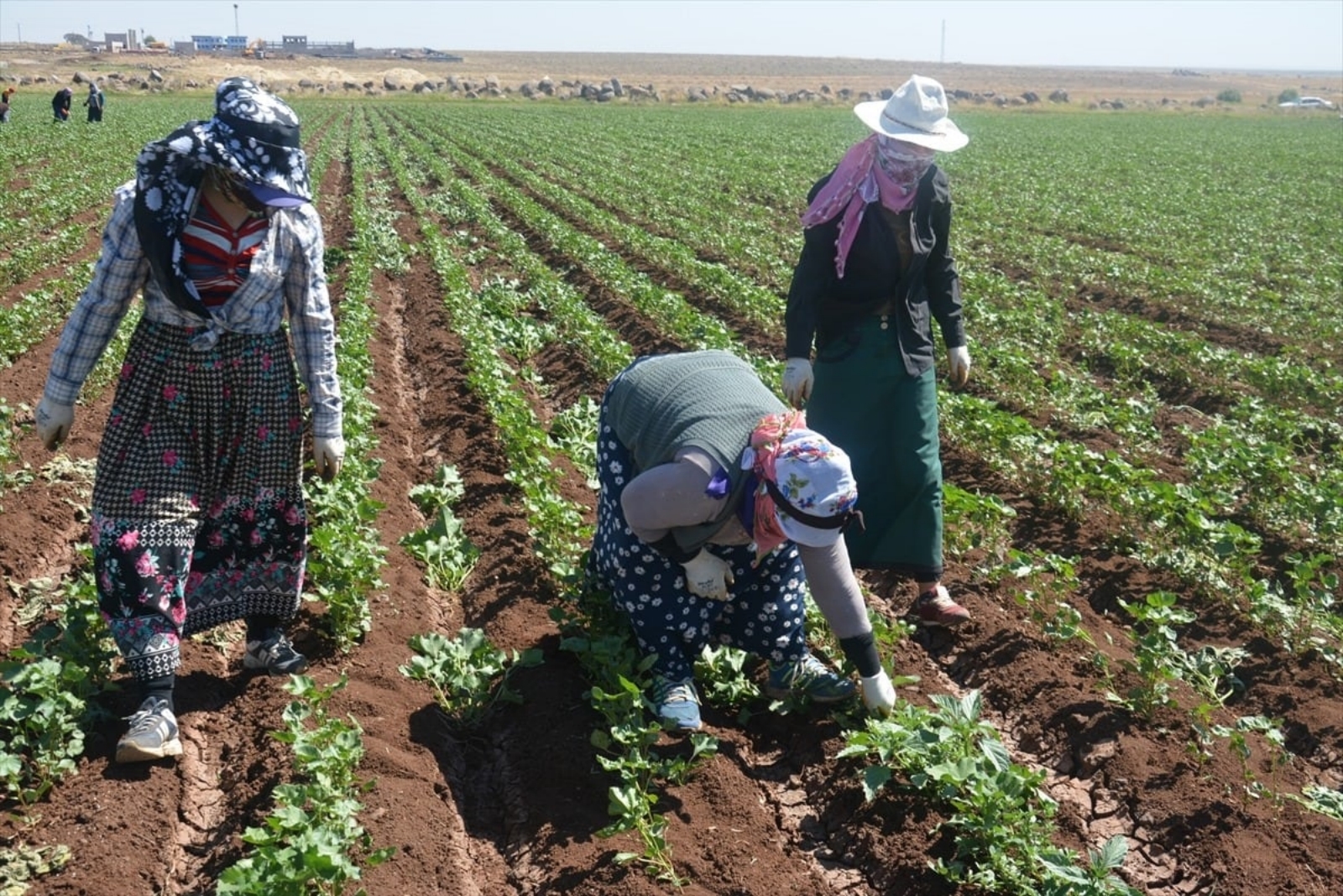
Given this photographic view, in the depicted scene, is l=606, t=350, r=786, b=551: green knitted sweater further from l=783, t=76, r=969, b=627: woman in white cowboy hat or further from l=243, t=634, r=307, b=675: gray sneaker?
l=243, t=634, r=307, b=675: gray sneaker

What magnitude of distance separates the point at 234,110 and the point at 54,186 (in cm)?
1765

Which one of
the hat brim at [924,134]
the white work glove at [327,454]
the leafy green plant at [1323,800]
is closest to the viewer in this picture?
A: the leafy green plant at [1323,800]

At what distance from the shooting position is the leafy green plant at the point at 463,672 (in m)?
4.00

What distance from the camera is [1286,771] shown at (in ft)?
13.1

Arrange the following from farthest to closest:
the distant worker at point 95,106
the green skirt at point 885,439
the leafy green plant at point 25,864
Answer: the distant worker at point 95,106 < the green skirt at point 885,439 < the leafy green plant at point 25,864

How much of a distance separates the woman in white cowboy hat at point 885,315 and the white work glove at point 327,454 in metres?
1.59

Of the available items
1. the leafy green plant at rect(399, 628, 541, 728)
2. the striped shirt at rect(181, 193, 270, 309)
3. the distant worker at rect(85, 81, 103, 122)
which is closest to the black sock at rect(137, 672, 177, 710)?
the leafy green plant at rect(399, 628, 541, 728)

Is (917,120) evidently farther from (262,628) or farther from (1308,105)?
(1308,105)

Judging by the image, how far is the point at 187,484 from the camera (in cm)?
361

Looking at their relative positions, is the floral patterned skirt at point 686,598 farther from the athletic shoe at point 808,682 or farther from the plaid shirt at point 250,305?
the plaid shirt at point 250,305

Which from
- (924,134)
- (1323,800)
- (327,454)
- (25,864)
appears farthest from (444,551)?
(1323,800)

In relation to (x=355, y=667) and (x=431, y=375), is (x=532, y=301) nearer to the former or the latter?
(x=431, y=375)

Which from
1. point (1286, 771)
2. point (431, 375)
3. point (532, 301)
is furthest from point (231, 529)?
point (532, 301)

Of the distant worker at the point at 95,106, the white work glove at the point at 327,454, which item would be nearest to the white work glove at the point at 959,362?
the white work glove at the point at 327,454
